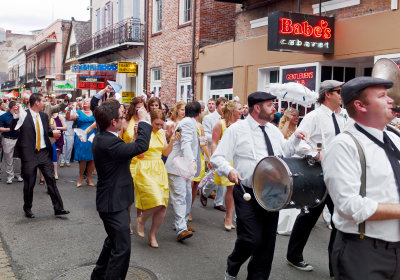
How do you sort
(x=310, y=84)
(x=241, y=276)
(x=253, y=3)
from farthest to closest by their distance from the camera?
1. (x=253, y=3)
2. (x=310, y=84)
3. (x=241, y=276)

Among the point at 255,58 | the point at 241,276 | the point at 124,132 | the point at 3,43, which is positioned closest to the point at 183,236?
the point at 241,276

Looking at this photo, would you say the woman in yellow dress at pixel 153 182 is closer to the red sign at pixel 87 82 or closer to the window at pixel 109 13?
the red sign at pixel 87 82

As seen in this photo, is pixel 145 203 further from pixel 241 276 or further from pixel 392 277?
pixel 392 277

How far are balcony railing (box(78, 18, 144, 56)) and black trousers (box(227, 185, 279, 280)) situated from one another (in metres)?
18.4

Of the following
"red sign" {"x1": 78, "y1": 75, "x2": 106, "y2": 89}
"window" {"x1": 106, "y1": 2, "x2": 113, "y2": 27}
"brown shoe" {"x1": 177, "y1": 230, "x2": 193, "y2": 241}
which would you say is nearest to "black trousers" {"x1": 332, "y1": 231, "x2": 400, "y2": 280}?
"brown shoe" {"x1": 177, "y1": 230, "x2": 193, "y2": 241}

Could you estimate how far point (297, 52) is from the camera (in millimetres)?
10648

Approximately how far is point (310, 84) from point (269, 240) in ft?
26.4

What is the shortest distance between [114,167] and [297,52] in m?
7.60

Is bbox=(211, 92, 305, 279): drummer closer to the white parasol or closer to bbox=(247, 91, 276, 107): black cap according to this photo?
bbox=(247, 91, 276, 107): black cap

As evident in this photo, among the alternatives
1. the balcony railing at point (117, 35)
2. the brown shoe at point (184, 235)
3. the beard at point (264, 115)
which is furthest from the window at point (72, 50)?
the beard at point (264, 115)

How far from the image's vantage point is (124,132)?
6242 millimetres

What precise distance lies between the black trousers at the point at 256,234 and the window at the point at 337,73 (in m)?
7.89

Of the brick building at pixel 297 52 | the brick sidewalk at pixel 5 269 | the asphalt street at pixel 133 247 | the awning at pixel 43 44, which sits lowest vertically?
the asphalt street at pixel 133 247

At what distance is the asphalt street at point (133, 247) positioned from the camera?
4949 mm
